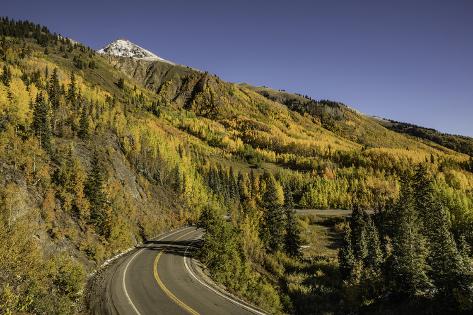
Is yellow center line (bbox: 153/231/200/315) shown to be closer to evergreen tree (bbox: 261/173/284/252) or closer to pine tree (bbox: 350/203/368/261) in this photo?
evergreen tree (bbox: 261/173/284/252)

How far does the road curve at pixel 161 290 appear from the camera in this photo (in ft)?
79.7

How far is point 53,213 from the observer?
39.7m

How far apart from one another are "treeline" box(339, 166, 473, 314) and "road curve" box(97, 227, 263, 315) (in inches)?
580

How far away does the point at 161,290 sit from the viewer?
2875 centimetres

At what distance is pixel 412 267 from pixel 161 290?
24065 millimetres

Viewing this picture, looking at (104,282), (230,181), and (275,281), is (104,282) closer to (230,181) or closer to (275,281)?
(275,281)

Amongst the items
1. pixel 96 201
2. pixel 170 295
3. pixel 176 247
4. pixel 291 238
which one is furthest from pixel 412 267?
pixel 291 238

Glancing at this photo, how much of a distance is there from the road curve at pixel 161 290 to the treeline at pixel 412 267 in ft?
48.3

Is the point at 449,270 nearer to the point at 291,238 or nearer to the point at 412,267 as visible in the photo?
the point at 412,267

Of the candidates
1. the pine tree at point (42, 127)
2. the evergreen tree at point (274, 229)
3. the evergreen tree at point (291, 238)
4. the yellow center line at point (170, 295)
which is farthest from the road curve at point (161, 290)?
the evergreen tree at point (291, 238)

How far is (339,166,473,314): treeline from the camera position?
27.1 meters

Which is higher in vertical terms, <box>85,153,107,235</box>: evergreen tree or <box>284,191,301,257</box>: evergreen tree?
<box>85,153,107,235</box>: evergreen tree

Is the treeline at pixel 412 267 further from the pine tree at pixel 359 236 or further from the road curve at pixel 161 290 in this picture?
the road curve at pixel 161 290

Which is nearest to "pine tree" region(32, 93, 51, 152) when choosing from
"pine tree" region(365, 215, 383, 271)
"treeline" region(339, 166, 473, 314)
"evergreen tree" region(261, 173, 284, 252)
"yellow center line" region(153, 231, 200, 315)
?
"yellow center line" region(153, 231, 200, 315)
